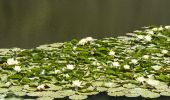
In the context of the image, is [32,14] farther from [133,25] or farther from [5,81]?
[5,81]

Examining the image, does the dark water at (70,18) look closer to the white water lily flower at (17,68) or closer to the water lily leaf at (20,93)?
the white water lily flower at (17,68)

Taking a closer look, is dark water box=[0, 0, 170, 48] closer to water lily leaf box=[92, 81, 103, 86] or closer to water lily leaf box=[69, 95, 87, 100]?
water lily leaf box=[92, 81, 103, 86]

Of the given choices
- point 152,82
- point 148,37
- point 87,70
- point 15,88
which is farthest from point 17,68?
point 148,37

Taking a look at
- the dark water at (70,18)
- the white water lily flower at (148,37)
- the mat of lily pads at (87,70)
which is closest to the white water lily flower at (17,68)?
the mat of lily pads at (87,70)

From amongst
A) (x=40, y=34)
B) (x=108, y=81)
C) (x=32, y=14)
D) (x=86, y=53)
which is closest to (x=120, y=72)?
(x=108, y=81)

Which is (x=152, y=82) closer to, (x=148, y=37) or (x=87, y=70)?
(x=87, y=70)
